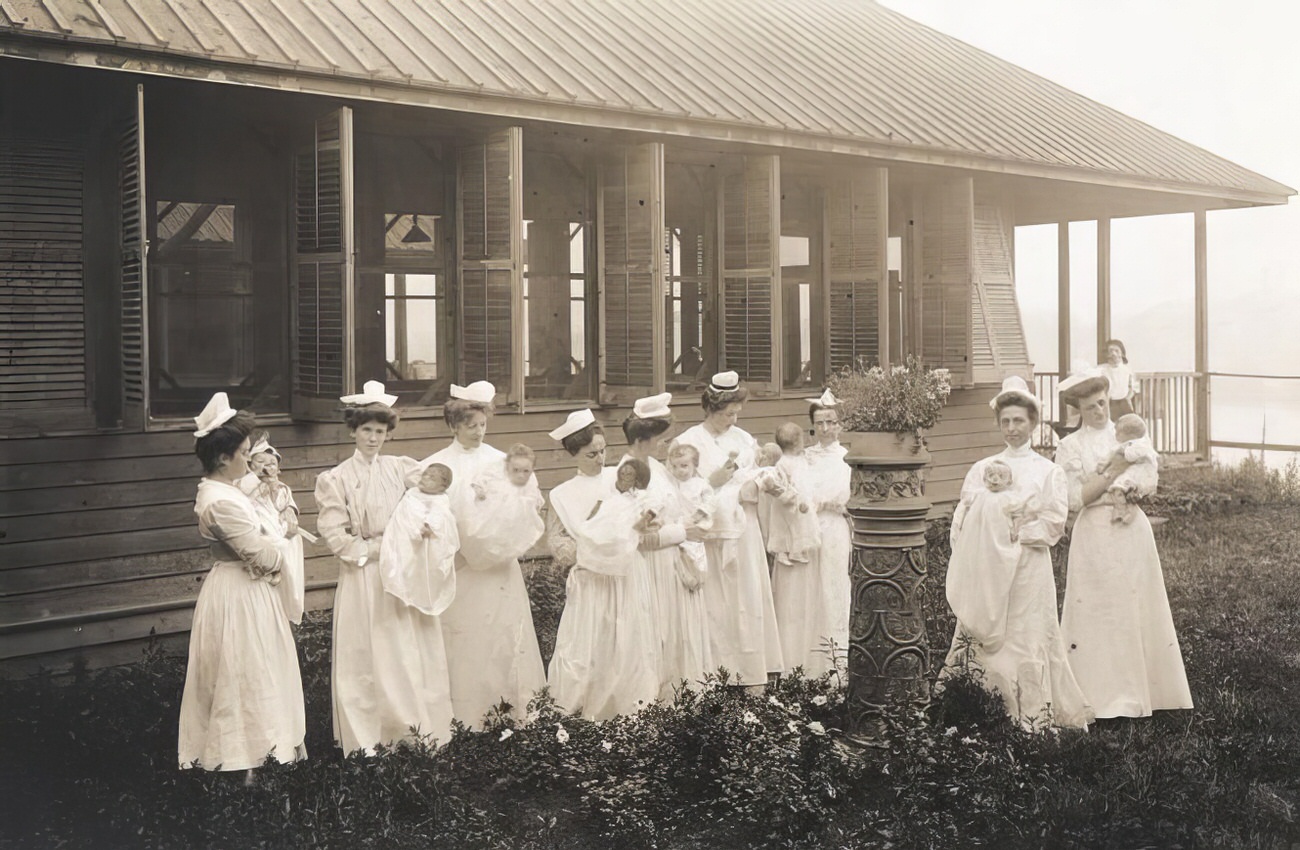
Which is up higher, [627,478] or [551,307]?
[551,307]

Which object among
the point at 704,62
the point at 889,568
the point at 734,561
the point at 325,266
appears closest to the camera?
the point at 889,568

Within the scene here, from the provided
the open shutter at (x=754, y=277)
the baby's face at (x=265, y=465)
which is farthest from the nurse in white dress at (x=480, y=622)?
the open shutter at (x=754, y=277)

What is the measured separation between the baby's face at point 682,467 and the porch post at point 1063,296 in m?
11.3

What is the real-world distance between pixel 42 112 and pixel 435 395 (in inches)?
153

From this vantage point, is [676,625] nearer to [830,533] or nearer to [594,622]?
[594,622]

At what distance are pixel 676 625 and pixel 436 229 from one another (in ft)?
17.9

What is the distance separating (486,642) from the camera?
6.41 m

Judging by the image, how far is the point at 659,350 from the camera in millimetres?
10547

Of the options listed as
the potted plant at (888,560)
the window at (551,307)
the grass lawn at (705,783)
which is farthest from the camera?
the window at (551,307)

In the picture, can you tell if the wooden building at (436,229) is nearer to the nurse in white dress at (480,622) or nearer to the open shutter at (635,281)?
the open shutter at (635,281)

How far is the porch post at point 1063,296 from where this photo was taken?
1669cm

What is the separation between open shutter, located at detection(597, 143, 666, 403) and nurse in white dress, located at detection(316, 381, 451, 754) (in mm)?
4659

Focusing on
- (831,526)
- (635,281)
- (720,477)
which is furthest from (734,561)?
(635,281)

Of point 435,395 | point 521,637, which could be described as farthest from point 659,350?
point 521,637
